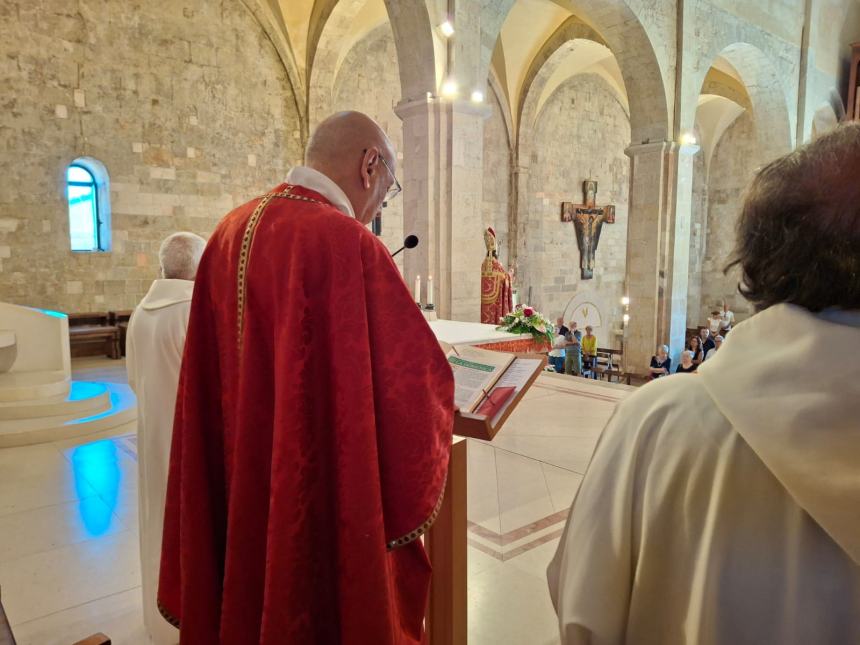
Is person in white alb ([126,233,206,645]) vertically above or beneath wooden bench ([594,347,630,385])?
above

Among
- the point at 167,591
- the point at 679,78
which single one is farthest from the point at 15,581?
the point at 679,78

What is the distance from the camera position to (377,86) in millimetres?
13398

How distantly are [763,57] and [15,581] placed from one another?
15.8m

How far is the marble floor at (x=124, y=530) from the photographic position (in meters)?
2.74

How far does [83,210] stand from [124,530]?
326 inches

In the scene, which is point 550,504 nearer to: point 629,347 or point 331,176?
point 331,176

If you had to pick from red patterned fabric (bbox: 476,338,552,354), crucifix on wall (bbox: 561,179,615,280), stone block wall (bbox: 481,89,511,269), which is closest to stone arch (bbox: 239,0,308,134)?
stone block wall (bbox: 481,89,511,269)

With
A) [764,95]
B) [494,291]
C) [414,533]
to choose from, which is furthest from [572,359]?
[764,95]

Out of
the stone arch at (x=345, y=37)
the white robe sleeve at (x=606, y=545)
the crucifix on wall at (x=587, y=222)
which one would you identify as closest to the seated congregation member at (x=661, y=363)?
the stone arch at (x=345, y=37)

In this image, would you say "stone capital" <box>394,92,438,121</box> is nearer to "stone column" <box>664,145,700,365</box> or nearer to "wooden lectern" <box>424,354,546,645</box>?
"stone column" <box>664,145,700,365</box>

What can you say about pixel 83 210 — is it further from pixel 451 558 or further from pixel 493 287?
pixel 451 558

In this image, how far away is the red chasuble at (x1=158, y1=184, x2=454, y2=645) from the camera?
1.53 meters

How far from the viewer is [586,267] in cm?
1822

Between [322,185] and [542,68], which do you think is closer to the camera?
[322,185]
